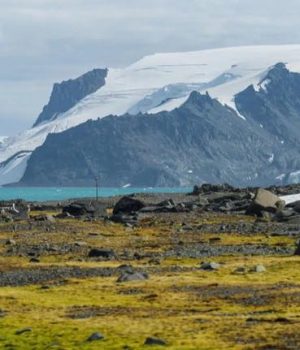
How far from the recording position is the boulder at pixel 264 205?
324 ft

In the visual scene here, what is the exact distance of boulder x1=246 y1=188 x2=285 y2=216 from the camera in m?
98.9

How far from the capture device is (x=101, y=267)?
183ft

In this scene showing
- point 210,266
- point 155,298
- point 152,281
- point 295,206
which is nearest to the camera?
point 155,298

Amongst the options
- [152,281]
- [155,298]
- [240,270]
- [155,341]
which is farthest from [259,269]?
[155,341]

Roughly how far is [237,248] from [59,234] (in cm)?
1839

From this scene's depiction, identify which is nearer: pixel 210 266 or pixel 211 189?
pixel 210 266

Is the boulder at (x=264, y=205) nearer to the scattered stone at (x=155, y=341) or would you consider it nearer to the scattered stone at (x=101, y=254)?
the scattered stone at (x=101, y=254)

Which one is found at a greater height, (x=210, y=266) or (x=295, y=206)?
(x=295, y=206)

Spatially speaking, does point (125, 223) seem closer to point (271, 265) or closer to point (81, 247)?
point (81, 247)

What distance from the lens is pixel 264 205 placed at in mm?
99125

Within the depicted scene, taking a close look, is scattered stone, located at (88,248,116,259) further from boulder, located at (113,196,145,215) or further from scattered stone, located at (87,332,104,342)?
boulder, located at (113,196,145,215)

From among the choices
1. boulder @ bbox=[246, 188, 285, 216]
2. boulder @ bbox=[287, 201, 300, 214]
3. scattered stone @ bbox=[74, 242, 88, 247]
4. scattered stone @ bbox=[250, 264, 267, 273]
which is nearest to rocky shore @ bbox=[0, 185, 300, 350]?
scattered stone @ bbox=[74, 242, 88, 247]

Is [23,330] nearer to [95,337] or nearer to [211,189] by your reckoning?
[95,337]

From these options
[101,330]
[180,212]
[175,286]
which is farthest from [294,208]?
[101,330]
